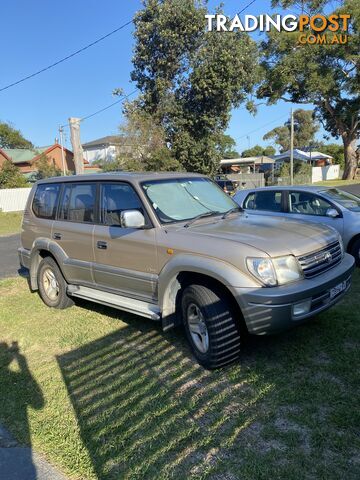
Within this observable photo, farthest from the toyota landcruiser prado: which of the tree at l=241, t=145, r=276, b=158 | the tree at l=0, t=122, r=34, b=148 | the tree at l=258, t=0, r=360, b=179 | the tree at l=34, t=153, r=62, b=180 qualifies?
the tree at l=241, t=145, r=276, b=158

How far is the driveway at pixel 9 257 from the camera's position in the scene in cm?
875

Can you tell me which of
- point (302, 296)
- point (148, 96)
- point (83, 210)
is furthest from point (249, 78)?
point (302, 296)

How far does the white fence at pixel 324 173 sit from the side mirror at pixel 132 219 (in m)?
41.2

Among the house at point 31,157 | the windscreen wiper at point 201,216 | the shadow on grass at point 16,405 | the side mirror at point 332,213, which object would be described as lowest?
the shadow on grass at point 16,405

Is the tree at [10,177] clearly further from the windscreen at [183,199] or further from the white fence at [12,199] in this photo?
the windscreen at [183,199]

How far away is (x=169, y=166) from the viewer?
76.4 ft

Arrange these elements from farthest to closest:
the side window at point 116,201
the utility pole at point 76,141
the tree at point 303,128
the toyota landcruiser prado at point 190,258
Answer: the tree at point 303,128 < the utility pole at point 76,141 < the side window at point 116,201 < the toyota landcruiser prado at point 190,258

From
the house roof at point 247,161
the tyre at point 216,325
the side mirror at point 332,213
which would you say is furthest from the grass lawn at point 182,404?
the house roof at point 247,161

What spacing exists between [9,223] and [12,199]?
5977mm

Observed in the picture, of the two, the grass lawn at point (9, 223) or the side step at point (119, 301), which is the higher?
the side step at point (119, 301)

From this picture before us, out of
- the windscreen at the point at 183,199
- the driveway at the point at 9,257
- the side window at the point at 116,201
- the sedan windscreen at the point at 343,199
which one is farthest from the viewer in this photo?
the driveway at the point at 9,257

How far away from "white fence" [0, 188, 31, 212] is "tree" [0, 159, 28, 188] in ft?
4.59

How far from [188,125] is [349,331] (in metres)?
21.0

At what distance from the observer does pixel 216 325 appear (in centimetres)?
352
